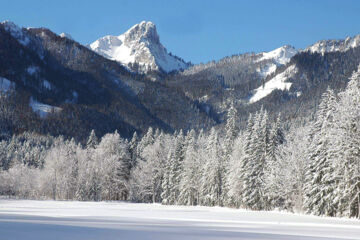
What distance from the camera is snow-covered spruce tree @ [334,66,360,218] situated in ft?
98.9

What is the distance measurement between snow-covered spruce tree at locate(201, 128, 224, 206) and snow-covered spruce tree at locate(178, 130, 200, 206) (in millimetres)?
2358

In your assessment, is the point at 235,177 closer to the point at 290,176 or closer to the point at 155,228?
the point at 290,176

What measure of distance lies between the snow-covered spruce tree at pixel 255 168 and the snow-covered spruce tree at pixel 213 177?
9.95 metres

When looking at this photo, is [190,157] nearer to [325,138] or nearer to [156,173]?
[156,173]

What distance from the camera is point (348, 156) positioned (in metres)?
30.4

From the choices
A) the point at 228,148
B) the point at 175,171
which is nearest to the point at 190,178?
the point at 175,171

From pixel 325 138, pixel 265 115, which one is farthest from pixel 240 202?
pixel 325 138

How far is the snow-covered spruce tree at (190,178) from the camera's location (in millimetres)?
65000

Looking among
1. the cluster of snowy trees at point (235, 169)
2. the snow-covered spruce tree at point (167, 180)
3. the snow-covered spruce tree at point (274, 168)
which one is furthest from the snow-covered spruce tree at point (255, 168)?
the snow-covered spruce tree at point (167, 180)

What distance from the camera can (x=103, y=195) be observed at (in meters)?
80.0

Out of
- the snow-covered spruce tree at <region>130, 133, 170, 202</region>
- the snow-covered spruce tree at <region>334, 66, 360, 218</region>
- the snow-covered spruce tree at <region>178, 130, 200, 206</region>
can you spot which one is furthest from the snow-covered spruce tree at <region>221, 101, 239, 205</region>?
the snow-covered spruce tree at <region>334, 66, 360, 218</region>

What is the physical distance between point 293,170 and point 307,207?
7660 mm

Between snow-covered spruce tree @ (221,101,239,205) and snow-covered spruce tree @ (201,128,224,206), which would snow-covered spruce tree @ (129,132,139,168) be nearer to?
snow-covered spruce tree @ (201,128,224,206)

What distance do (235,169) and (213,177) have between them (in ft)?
22.8
